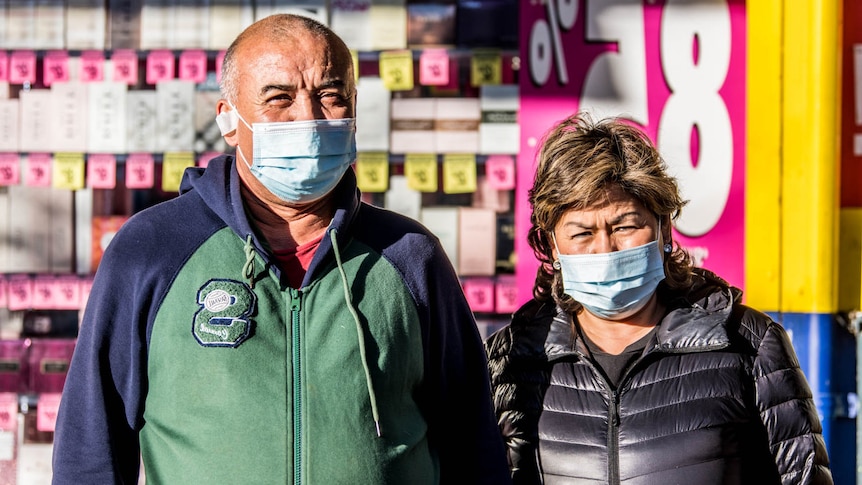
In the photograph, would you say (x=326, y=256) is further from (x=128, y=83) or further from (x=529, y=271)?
(x=128, y=83)

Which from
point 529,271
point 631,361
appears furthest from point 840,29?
point 631,361

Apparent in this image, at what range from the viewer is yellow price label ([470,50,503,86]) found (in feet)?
15.3

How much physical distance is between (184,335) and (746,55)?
3268mm

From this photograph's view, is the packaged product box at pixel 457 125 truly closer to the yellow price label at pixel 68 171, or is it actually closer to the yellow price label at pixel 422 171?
the yellow price label at pixel 422 171

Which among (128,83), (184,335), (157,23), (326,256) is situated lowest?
(184,335)

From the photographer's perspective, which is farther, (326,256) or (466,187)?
(466,187)

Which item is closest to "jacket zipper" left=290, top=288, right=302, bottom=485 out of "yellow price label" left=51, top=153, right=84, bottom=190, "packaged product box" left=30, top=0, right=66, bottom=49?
"yellow price label" left=51, top=153, right=84, bottom=190

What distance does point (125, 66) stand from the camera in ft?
15.5

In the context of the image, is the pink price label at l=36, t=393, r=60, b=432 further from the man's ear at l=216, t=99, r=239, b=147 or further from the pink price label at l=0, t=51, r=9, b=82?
the man's ear at l=216, t=99, r=239, b=147

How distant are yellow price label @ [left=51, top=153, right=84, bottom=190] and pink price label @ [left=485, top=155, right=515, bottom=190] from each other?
1.96 metres

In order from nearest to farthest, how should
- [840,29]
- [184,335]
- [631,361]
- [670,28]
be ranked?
[184,335], [631,361], [840,29], [670,28]

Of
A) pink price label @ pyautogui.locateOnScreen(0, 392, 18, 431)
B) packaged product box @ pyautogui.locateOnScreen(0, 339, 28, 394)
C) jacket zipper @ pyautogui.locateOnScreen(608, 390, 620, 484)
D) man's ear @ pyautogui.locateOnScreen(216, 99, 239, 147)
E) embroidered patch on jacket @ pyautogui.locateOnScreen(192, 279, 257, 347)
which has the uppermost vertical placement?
man's ear @ pyautogui.locateOnScreen(216, 99, 239, 147)

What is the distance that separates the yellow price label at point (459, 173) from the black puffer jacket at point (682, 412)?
85.2 inches

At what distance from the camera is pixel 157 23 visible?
4.72m
